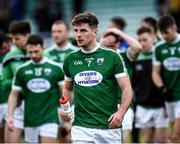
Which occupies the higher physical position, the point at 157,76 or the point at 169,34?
the point at 169,34

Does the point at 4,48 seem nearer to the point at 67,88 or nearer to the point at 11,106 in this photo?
the point at 11,106

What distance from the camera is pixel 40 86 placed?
12188 mm

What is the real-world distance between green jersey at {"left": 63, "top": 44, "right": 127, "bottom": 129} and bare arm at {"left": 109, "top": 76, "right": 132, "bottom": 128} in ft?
0.32

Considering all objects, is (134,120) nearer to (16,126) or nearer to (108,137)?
(16,126)

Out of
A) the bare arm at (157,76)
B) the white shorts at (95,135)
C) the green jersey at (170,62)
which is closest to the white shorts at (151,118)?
the green jersey at (170,62)

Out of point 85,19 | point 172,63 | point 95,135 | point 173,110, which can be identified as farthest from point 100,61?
point 173,110

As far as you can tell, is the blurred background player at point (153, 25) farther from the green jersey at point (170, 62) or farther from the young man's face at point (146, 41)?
the green jersey at point (170, 62)

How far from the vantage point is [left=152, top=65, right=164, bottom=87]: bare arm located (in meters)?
13.1

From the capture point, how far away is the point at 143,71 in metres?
14.1

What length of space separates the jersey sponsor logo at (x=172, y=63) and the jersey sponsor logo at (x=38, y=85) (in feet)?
7.17

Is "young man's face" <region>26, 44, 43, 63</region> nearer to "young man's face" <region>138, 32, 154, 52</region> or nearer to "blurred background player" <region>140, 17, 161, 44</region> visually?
"young man's face" <region>138, 32, 154, 52</region>

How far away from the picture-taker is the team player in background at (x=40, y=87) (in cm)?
1214

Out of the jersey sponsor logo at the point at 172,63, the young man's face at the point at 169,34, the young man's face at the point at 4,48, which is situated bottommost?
the jersey sponsor logo at the point at 172,63

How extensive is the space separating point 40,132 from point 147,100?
2.48 m
